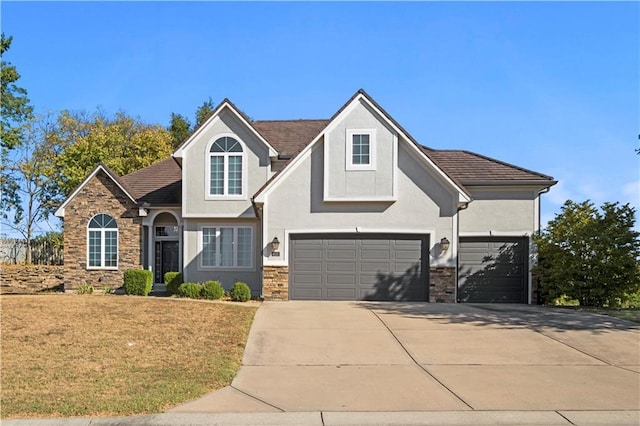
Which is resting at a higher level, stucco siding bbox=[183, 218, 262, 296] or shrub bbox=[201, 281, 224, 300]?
stucco siding bbox=[183, 218, 262, 296]

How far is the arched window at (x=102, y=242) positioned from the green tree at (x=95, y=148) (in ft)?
39.7

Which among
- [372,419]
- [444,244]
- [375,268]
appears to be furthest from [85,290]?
[372,419]

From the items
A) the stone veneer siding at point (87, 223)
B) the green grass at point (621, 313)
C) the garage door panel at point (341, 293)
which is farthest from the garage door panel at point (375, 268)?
the stone veneer siding at point (87, 223)

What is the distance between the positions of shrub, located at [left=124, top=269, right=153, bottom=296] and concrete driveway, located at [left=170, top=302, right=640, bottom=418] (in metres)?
7.21

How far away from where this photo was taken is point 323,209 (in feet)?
56.0

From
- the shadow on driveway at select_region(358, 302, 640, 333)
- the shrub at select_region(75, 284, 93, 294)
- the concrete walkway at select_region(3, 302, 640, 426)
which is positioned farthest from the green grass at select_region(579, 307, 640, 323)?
the shrub at select_region(75, 284, 93, 294)

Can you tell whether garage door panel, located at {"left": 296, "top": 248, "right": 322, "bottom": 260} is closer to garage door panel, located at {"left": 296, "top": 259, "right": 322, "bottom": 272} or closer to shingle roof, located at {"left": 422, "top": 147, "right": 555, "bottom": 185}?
garage door panel, located at {"left": 296, "top": 259, "right": 322, "bottom": 272}

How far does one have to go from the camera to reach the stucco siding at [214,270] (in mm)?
20078

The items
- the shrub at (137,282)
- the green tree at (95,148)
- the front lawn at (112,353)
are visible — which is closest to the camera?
the front lawn at (112,353)

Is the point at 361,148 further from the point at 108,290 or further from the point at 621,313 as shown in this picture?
the point at 108,290

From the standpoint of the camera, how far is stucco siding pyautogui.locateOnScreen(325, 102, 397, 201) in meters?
17.0

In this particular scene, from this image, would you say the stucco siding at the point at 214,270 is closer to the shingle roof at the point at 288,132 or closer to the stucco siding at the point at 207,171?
the stucco siding at the point at 207,171

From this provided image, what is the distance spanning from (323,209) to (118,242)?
9.43 metres

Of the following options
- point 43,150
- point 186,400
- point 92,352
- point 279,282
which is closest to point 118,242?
point 279,282
